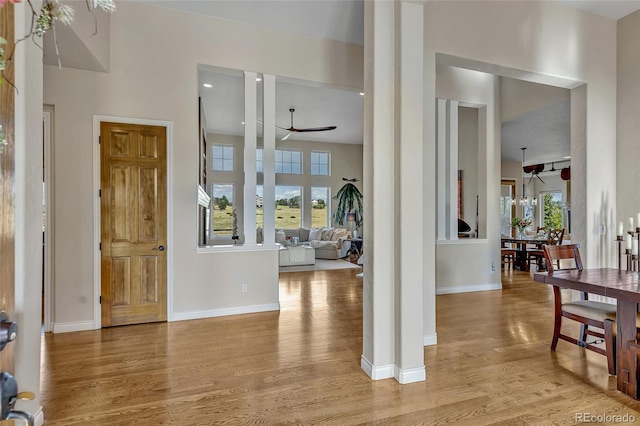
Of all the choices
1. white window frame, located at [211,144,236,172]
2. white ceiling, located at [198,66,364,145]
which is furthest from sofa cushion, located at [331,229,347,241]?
white window frame, located at [211,144,236,172]

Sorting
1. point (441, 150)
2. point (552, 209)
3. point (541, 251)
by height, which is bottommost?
point (541, 251)

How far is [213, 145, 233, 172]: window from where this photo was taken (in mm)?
9992

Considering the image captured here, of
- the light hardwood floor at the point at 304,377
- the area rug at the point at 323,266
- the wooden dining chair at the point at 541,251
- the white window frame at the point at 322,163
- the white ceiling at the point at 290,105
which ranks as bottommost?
the area rug at the point at 323,266

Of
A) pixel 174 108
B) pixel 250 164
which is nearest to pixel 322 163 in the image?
pixel 250 164

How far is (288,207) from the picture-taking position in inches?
429

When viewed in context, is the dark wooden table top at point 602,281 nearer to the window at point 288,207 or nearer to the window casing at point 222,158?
the window at point 288,207

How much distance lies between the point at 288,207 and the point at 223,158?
2536 millimetres

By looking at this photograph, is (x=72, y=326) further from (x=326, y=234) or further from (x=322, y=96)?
(x=326, y=234)

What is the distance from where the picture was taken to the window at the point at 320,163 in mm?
11062

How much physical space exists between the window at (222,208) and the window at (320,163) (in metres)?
2.78

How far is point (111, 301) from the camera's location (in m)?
3.78

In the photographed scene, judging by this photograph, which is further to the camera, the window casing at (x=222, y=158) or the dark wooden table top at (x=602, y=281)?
the window casing at (x=222, y=158)

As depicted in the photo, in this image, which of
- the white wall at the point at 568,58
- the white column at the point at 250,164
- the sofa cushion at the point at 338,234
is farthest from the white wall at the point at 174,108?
the sofa cushion at the point at 338,234

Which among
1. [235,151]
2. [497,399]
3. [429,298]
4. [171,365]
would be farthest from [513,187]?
[171,365]
